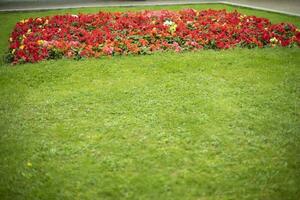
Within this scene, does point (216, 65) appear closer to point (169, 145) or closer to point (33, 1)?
point (169, 145)

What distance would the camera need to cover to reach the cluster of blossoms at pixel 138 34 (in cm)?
813

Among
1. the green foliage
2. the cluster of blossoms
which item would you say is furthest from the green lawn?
the cluster of blossoms

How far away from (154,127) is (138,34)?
4.22 meters

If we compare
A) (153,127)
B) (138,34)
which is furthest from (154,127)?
(138,34)

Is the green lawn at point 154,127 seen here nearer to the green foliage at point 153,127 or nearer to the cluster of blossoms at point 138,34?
the green foliage at point 153,127

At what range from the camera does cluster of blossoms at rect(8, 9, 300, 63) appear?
8133 mm

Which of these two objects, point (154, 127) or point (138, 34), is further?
point (138, 34)

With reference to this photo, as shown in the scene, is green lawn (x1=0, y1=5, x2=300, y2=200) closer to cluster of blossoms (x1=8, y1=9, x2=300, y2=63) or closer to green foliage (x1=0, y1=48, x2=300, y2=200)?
green foliage (x1=0, y1=48, x2=300, y2=200)

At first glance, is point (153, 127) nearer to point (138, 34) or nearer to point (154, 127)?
point (154, 127)

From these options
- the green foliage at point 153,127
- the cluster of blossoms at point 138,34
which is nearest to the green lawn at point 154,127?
the green foliage at point 153,127

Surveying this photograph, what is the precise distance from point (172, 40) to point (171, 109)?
10.5ft

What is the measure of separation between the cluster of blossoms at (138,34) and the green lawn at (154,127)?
457mm

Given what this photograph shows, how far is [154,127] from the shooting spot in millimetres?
5398

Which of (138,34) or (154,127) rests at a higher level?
(138,34)
